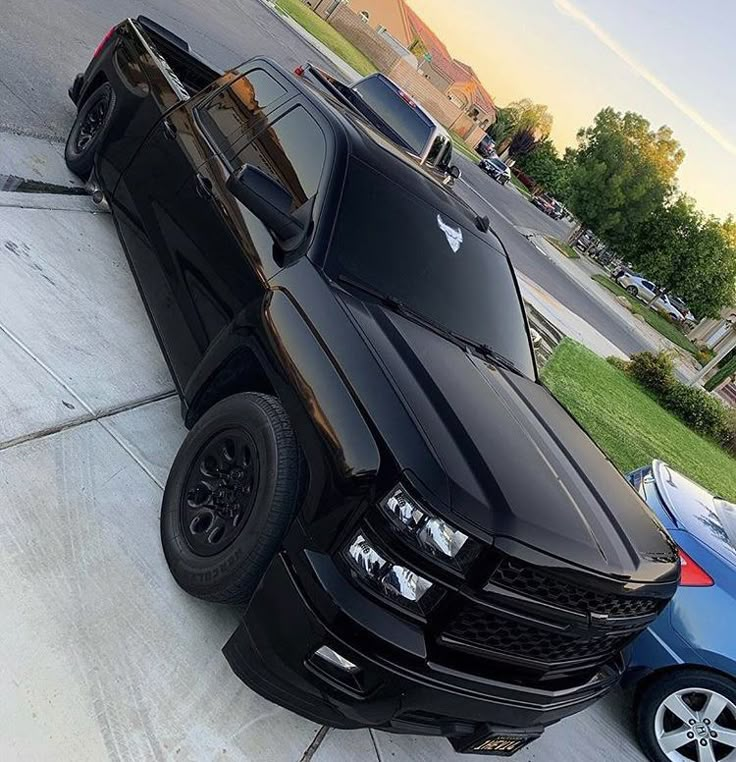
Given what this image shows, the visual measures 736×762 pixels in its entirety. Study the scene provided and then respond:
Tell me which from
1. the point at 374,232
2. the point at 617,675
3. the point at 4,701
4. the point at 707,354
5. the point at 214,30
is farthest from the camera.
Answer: the point at 707,354

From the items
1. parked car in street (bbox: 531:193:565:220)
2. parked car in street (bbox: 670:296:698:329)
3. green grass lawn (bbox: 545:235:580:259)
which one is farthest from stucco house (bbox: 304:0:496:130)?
green grass lawn (bbox: 545:235:580:259)

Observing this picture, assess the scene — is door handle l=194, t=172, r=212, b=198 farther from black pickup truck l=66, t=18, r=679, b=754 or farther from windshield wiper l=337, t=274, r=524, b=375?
windshield wiper l=337, t=274, r=524, b=375

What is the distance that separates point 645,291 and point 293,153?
142ft

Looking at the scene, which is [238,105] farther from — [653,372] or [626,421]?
[653,372]

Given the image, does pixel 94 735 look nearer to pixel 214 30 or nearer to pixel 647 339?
pixel 214 30

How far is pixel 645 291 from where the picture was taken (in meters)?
42.4

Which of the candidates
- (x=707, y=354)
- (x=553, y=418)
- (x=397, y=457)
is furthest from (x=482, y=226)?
(x=707, y=354)

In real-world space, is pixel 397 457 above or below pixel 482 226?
below

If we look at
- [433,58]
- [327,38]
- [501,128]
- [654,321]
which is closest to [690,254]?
[654,321]

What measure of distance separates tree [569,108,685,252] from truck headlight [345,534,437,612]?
35830mm

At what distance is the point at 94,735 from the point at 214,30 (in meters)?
18.0

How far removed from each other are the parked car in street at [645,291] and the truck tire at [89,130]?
132 feet

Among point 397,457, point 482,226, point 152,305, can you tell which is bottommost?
point 152,305

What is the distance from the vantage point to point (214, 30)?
1681cm
